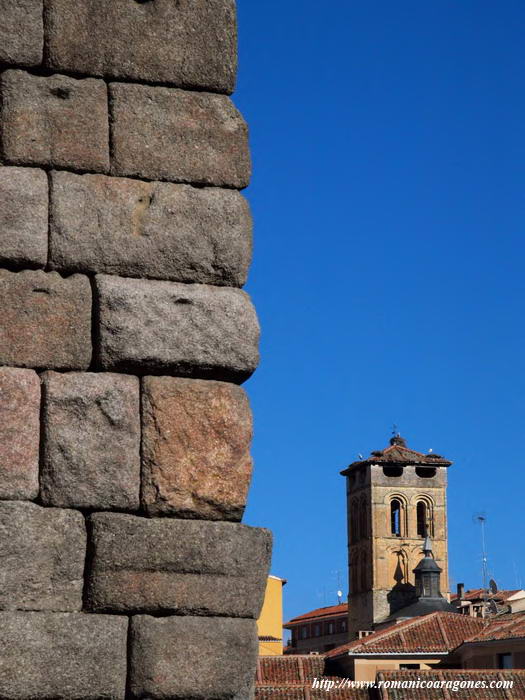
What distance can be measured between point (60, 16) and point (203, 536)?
5.81 feet

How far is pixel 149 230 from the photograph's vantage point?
4.25 m

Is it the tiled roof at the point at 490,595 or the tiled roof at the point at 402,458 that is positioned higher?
the tiled roof at the point at 402,458

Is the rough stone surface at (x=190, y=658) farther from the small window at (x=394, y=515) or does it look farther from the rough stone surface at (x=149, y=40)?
the small window at (x=394, y=515)

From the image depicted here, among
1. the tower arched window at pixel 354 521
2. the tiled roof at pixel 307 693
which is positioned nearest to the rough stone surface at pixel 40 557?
the tiled roof at pixel 307 693

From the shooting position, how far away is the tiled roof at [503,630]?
41062mm

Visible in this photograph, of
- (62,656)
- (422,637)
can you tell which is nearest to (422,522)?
(422,637)

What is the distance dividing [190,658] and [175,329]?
1.04 meters

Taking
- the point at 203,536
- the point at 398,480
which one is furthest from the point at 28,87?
the point at 398,480

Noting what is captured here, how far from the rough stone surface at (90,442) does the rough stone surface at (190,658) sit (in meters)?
0.40

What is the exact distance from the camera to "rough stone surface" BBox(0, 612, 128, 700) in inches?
148

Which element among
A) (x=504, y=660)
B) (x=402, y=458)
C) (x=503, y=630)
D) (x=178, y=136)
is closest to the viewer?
(x=178, y=136)

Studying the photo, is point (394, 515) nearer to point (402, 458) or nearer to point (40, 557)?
point (402, 458)

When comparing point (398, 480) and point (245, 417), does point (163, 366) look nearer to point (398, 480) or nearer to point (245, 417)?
point (245, 417)

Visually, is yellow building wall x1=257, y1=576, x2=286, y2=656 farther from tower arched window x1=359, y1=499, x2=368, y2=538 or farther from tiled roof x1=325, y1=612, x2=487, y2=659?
tower arched window x1=359, y1=499, x2=368, y2=538
